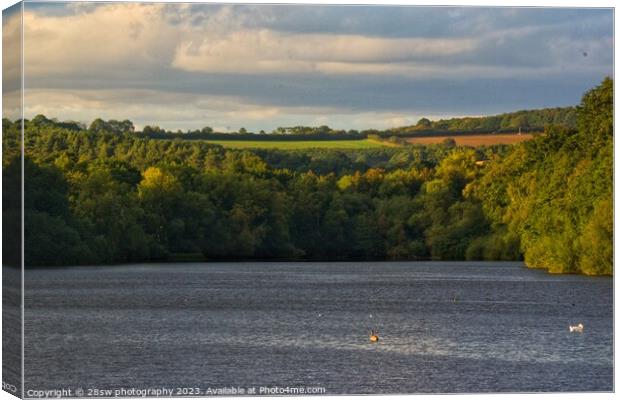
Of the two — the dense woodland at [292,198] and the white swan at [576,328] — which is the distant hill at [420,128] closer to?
the dense woodland at [292,198]

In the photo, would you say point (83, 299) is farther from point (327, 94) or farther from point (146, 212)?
point (146, 212)

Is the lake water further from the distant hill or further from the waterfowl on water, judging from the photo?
the distant hill

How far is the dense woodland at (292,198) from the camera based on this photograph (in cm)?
9150

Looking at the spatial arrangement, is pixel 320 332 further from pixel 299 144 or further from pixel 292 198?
pixel 292 198

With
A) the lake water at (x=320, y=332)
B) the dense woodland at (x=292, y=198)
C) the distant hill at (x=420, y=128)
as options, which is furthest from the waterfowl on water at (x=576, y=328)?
the dense woodland at (x=292, y=198)

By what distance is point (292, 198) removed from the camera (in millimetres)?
98438

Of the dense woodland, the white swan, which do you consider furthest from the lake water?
the dense woodland

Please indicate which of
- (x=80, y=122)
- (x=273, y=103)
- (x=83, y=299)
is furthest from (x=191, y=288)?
(x=80, y=122)

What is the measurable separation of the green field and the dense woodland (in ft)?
2.01

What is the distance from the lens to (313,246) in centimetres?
9744

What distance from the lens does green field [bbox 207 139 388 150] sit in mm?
95938

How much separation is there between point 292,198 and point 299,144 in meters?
→ 4.65

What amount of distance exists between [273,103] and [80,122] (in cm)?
1933

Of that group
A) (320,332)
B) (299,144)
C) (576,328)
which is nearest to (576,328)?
(576,328)
